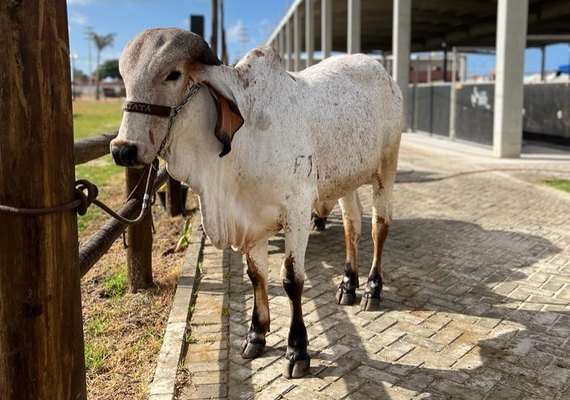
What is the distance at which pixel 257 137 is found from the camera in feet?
10.2

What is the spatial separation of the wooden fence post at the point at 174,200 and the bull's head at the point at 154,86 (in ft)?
15.4

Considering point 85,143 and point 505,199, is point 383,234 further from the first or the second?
point 505,199

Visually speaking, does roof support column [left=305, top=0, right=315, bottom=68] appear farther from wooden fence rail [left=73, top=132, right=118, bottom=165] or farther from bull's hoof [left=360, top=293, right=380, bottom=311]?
bull's hoof [left=360, top=293, right=380, bottom=311]

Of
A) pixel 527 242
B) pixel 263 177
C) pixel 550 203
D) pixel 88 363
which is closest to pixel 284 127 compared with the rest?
pixel 263 177

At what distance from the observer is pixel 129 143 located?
246 centimetres

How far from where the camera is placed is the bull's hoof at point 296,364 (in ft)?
10.7

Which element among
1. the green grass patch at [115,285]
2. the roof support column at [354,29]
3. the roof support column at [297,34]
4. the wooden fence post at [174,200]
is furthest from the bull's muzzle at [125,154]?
the roof support column at [297,34]

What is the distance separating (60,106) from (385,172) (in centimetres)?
297

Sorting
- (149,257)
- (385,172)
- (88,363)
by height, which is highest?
(385,172)

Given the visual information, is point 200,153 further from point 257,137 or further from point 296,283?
point 296,283

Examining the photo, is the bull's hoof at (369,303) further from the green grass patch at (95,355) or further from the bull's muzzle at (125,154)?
the bull's muzzle at (125,154)

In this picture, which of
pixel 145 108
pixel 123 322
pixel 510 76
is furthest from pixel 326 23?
pixel 145 108

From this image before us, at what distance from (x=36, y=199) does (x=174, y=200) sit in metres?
5.57

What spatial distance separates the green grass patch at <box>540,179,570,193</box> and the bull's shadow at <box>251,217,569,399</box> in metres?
3.18
